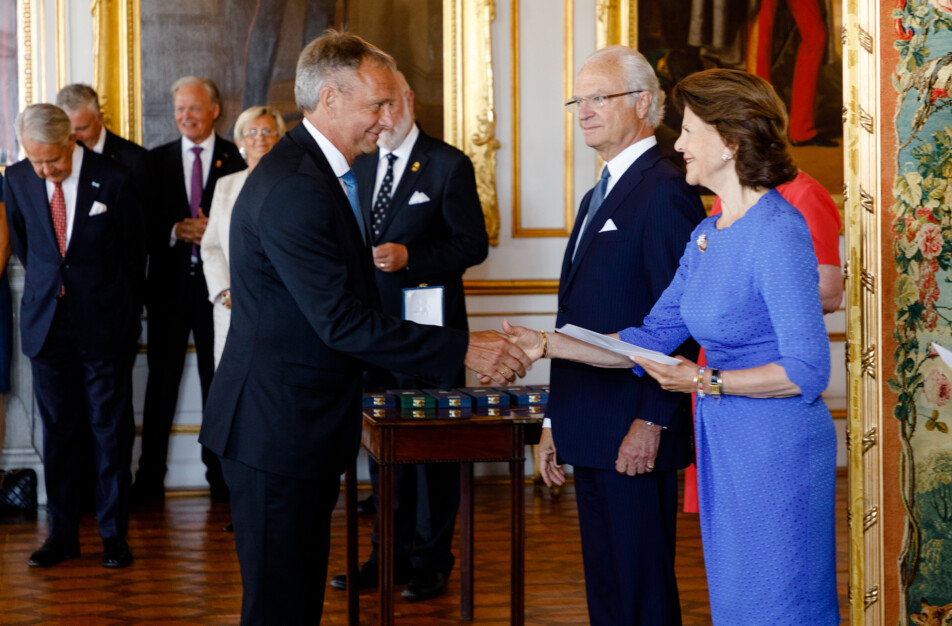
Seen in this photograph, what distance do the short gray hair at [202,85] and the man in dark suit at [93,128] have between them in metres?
0.40

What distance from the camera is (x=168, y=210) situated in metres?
5.89

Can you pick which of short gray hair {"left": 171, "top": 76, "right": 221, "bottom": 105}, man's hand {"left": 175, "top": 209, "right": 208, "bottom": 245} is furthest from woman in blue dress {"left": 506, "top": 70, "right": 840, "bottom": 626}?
short gray hair {"left": 171, "top": 76, "right": 221, "bottom": 105}

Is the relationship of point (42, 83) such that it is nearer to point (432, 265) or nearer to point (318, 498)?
point (432, 265)

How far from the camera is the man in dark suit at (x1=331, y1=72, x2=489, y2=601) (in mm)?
4273

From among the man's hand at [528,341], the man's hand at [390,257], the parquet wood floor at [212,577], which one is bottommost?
the parquet wood floor at [212,577]

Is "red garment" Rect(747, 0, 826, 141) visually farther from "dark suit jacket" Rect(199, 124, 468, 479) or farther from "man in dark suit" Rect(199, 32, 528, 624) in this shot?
"dark suit jacket" Rect(199, 124, 468, 479)

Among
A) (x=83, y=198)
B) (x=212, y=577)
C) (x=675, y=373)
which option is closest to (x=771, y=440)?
(x=675, y=373)

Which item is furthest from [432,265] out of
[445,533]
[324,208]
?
[324,208]

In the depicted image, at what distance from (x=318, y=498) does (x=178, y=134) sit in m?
4.07

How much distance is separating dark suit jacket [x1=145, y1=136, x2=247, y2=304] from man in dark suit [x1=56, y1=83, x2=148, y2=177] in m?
0.09

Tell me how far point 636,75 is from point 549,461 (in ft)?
3.54

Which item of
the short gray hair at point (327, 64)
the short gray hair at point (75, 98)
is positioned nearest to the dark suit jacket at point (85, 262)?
the short gray hair at point (75, 98)

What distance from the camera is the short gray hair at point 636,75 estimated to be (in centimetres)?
284

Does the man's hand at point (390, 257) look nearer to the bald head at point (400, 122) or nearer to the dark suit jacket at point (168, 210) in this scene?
the bald head at point (400, 122)
